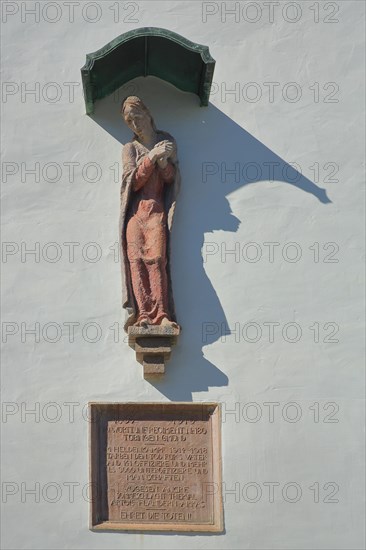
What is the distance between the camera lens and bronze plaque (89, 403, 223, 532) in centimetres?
855

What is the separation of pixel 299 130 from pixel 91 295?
239cm

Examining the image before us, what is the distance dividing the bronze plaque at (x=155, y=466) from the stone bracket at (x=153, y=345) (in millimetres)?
310

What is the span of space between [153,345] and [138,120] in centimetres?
198

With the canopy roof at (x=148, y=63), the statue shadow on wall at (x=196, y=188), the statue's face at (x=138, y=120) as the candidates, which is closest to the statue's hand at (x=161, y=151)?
the statue's face at (x=138, y=120)

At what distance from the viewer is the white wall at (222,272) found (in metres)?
8.59

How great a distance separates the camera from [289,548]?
27.8ft

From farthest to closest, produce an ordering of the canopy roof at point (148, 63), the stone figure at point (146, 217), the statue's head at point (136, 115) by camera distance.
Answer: the statue's head at point (136, 115) < the canopy roof at point (148, 63) < the stone figure at point (146, 217)

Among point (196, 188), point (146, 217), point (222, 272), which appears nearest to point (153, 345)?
point (222, 272)

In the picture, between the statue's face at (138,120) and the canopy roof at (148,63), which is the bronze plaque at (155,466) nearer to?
the statue's face at (138,120)

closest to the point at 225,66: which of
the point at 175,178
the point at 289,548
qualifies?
the point at 175,178

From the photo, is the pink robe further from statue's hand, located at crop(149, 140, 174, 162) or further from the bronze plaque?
the bronze plaque

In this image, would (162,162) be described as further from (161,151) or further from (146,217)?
(146,217)

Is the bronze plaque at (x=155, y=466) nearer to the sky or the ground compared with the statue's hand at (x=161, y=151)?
nearer to the ground

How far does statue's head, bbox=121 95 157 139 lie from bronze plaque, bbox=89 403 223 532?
2.40 m
